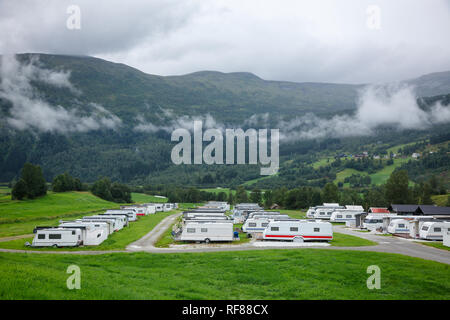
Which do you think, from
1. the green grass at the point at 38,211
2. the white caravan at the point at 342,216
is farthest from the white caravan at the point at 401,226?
the green grass at the point at 38,211

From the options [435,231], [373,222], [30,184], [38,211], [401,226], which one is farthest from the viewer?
[30,184]

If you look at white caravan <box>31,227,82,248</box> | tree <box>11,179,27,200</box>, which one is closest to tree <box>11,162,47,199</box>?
tree <box>11,179,27,200</box>

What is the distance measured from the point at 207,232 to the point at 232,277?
1631 cm

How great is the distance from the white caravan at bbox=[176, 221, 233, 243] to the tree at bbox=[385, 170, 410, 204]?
202 ft

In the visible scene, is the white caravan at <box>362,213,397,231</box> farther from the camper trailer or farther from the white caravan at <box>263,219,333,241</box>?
the white caravan at <box>263,219,333,241</box>

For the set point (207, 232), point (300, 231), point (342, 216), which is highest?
point (300, 231)

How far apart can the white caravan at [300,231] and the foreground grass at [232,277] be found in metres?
8.64

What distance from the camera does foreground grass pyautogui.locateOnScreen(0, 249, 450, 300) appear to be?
1383cm

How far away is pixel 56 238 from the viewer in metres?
31.5

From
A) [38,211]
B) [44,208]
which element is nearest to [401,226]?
[38,211]

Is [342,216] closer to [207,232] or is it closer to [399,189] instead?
[399,189]

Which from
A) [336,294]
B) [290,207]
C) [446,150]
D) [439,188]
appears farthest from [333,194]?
[446,150]
